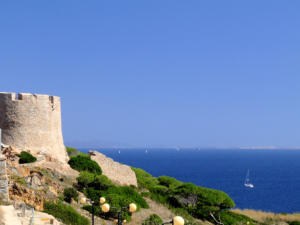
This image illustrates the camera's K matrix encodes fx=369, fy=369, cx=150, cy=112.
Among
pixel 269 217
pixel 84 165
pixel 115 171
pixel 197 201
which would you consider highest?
pixel 84 165

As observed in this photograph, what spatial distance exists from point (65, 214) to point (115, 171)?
15.3m

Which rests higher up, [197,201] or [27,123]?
[27,123]

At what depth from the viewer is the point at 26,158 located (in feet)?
107

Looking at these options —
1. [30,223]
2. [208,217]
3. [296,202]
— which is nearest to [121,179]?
[208,217]

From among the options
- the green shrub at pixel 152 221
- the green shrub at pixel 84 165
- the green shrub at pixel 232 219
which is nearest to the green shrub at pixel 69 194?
the green shrub at pixel 152 221

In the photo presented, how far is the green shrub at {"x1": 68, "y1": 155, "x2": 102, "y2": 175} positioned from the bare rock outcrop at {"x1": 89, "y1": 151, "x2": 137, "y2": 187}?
1710mm

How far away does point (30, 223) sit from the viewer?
19.6m

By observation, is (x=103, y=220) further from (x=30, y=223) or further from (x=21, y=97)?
(x=21, y=97)

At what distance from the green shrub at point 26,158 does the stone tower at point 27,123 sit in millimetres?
1529

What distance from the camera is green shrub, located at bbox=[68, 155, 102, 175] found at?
37250 mm

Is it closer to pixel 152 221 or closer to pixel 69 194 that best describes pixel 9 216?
pixel 69 194

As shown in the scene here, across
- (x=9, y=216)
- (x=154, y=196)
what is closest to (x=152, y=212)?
(x=154, y=196)

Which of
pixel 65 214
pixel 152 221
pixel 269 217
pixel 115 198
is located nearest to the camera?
pixel 65 214

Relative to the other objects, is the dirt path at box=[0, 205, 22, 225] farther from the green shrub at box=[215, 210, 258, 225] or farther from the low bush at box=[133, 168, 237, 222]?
the green shrub at box=[215, 210, 258, 225]
